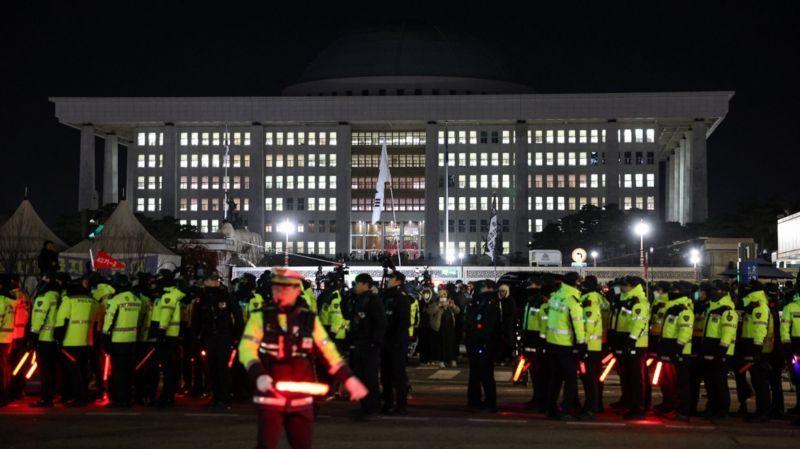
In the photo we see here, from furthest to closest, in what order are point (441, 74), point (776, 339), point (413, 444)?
1. point (441, 74)
2. point (776, 339)
3. point (413, 444)

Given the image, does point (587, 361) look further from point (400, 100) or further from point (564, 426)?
point (400, 100)

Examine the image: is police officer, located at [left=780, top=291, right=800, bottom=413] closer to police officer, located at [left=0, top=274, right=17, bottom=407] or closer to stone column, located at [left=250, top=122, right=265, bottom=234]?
police officer, located at [left=0, top=274, right=17, bottom=407]

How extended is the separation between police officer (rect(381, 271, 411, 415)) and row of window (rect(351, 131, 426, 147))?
144m

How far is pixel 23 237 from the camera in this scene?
40.3 metres

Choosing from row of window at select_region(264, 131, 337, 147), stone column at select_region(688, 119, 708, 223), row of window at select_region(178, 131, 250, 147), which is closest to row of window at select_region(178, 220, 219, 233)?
row of window at select_region(178, 131, 250, 147)

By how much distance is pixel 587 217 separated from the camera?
118625mm

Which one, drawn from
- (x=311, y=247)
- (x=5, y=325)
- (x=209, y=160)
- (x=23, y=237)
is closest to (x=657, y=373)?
(x=5, y=325)

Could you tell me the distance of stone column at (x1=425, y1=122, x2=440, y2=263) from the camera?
5984 inches

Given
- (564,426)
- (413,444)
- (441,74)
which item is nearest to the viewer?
(413,444)

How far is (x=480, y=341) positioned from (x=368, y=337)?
208 centimetres

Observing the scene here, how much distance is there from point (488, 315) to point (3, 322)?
311 inches

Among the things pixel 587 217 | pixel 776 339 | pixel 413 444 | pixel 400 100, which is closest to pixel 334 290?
pixel 413 444

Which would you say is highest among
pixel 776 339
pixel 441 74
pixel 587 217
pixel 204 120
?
pixel 441 74

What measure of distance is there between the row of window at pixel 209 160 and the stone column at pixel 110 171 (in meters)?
9.54
